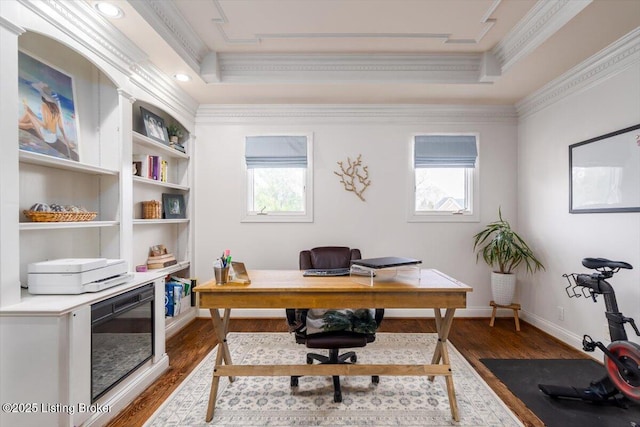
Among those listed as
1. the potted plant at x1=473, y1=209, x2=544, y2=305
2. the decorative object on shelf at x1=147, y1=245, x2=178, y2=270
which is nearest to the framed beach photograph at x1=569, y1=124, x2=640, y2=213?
the potted plant at x1=473, y1=209, x2=544, y2=305

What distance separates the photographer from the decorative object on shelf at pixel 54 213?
5.63 ft

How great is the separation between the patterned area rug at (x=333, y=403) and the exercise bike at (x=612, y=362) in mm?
548

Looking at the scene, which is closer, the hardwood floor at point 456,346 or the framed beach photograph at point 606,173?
the hardwood floor at point 456,346

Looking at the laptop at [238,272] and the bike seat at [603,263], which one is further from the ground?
the bike seat at [603,263]

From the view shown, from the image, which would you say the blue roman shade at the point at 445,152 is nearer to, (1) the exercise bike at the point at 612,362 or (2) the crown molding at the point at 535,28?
(2) the crown molding at the point at 535,28

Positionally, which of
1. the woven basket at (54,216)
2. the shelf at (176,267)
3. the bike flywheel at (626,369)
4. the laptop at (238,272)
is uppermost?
the woven basket at (54,216)

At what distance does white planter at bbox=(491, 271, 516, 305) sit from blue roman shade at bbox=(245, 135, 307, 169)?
2614mm

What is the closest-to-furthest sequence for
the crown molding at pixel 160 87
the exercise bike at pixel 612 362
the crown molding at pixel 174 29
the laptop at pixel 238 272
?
1. the exercise bike at pixel 612 362
2. the laptop at pixel 238 272
3. the crown molding at pixel 174 29
4. the crown molding at pixel 160 87

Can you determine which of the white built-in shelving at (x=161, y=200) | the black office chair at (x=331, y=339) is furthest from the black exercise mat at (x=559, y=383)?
the white built-in shelving at (x=161, y=200)

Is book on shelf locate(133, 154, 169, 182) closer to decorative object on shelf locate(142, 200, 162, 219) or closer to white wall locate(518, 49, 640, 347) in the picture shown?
decorative object on shelf locate(142, 200, 162, 219)

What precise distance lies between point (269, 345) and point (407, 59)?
3227 millimetres

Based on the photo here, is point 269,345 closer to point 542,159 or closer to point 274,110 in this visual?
point 274,110

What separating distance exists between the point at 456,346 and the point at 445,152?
2.23 metres

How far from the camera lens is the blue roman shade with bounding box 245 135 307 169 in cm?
363
